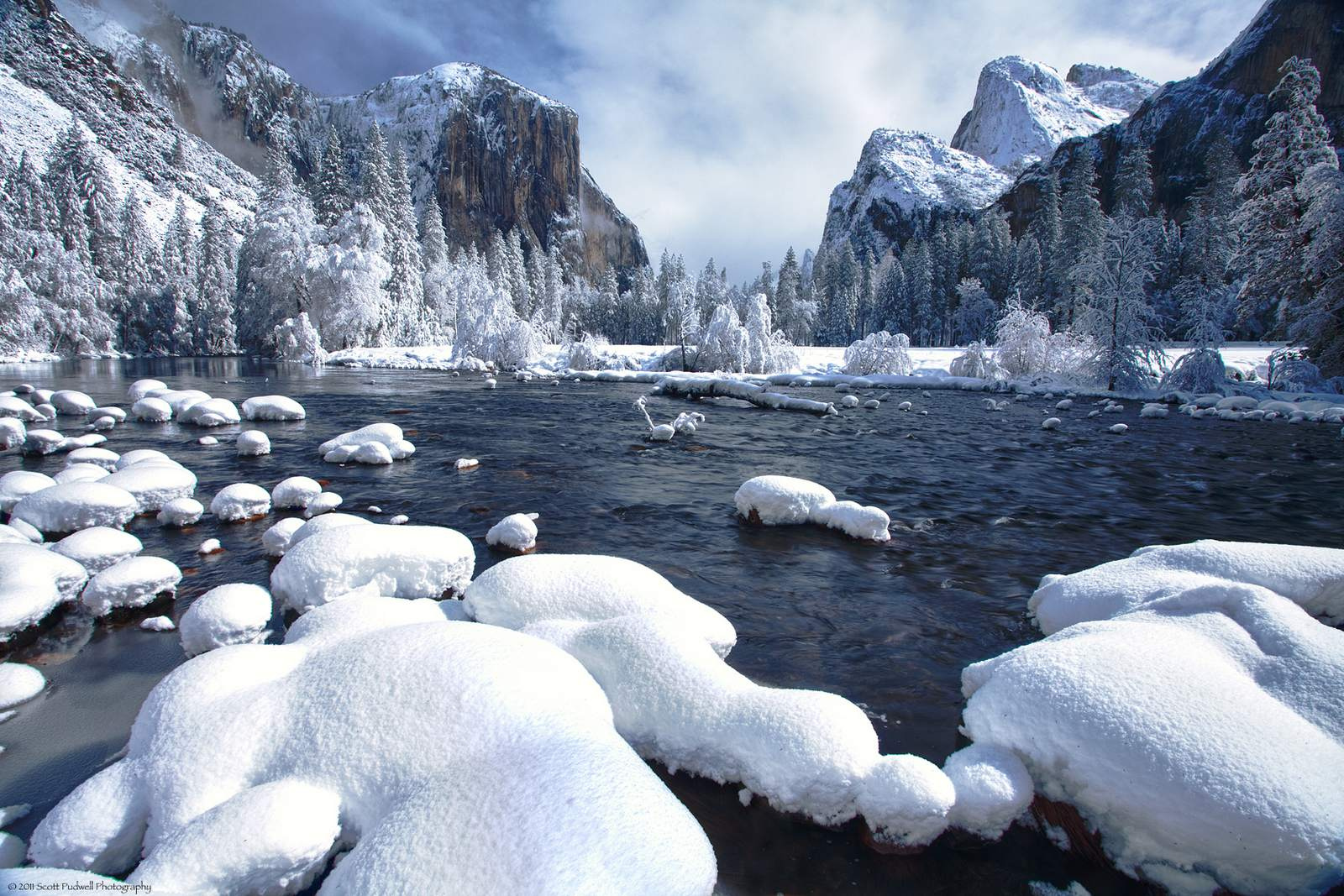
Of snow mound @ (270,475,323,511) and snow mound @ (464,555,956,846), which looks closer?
snow mound @ (464,555,956,846)

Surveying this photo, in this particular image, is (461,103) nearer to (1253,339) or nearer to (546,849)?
(1253,339)

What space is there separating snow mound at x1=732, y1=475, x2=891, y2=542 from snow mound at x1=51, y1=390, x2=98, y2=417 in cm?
1815

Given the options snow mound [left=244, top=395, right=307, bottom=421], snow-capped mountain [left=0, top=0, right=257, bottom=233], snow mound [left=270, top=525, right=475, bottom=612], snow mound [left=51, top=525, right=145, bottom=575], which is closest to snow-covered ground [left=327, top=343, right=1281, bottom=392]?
snow mound [left=244, top=395, right=307, bottom=421]

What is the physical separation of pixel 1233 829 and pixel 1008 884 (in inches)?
36.4

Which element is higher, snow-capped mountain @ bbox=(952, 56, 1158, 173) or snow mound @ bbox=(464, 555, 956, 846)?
snow-capped mountain @ bbox=(952, 56, 1158, 173)

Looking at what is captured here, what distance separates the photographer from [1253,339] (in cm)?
5019

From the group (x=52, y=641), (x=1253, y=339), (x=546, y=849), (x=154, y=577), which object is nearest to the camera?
(x=546, y=849)

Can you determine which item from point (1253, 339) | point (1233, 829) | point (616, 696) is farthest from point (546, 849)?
point (1253, 339)

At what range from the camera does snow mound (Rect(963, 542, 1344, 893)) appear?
2432 millimetres

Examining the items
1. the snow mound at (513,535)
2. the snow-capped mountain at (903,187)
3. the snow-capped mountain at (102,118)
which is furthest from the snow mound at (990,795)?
the snow-capped mountain at (903,187)

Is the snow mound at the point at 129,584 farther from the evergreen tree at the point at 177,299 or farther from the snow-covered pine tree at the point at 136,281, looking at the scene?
the evergreen tree at the point at 177,299

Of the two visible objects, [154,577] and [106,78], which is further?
[106,78]

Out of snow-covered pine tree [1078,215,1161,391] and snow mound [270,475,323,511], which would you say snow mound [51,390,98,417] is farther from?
snow-covered pine tree [1078,215,1161,391]

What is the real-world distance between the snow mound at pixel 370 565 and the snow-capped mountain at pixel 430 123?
152m
